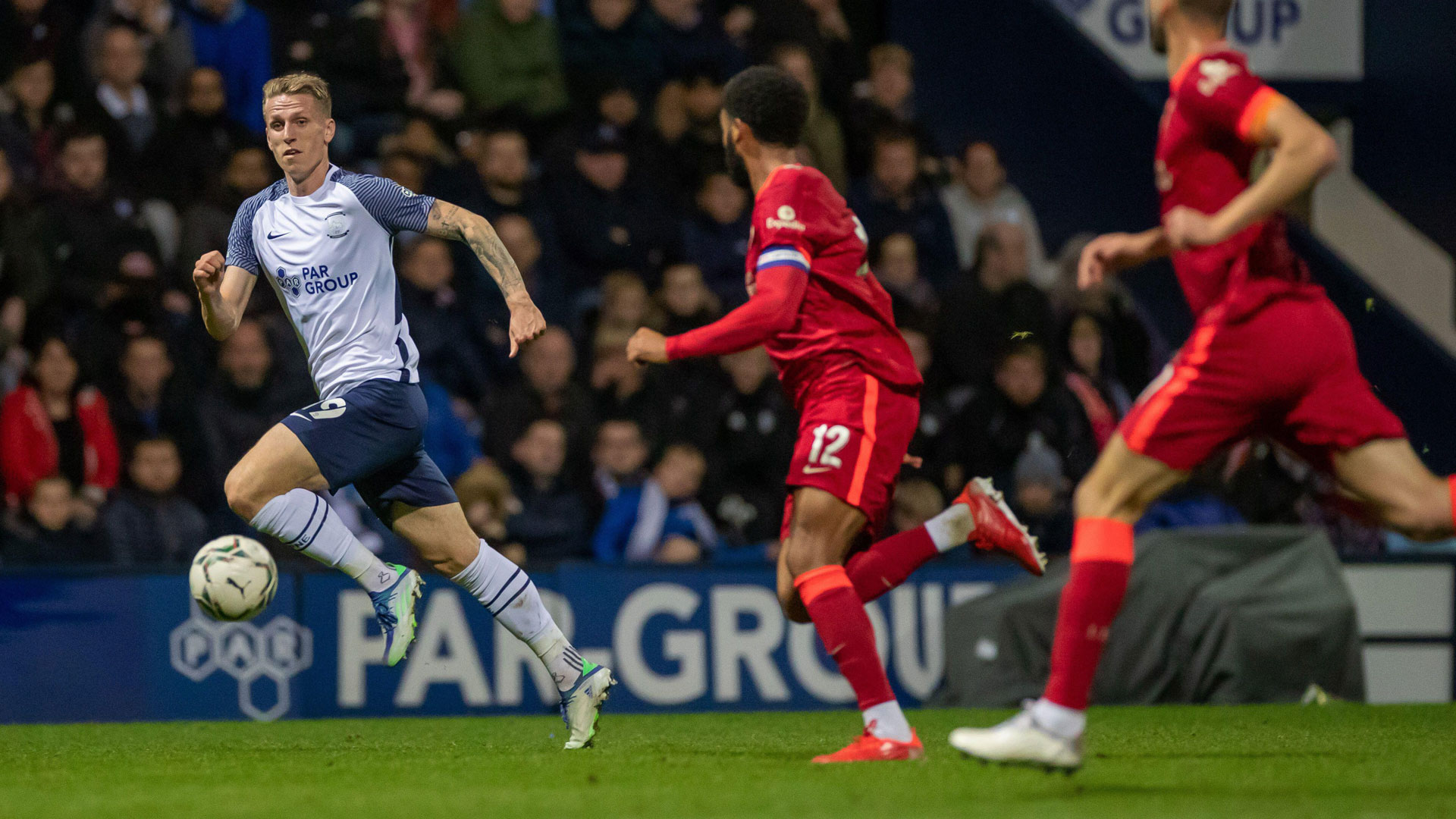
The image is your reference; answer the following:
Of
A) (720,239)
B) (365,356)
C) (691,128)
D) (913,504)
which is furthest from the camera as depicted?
(691,128)

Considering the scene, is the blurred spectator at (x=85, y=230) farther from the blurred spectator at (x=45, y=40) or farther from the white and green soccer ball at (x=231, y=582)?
the white and green soccer ball at (x=231, y=582)

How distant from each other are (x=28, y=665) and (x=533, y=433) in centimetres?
303

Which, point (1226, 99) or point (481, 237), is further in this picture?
point (481, 237)

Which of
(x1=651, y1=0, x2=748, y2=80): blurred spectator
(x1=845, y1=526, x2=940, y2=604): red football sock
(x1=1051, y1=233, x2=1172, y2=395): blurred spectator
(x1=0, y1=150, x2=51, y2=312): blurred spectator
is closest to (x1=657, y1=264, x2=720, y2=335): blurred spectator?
(x1=651, y1=0, x2=748, y2=80): blurred spectator

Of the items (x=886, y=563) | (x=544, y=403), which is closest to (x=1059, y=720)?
(x=886, y=563)

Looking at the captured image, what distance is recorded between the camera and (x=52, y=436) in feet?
32.9

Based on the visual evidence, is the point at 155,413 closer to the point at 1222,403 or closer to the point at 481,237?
the point at 481,237

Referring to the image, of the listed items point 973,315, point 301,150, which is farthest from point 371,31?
point 301,150

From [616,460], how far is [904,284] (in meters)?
2.50

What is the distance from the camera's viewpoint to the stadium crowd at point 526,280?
10211 millimetres

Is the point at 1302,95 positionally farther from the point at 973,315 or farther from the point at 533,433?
the point at 533,433

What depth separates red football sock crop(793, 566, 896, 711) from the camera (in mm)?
5582

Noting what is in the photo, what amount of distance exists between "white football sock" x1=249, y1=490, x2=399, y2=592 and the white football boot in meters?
2.73

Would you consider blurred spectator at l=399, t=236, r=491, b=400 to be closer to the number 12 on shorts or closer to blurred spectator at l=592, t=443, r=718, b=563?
blurred spectator at l=592, t=443, r=718, b=563
